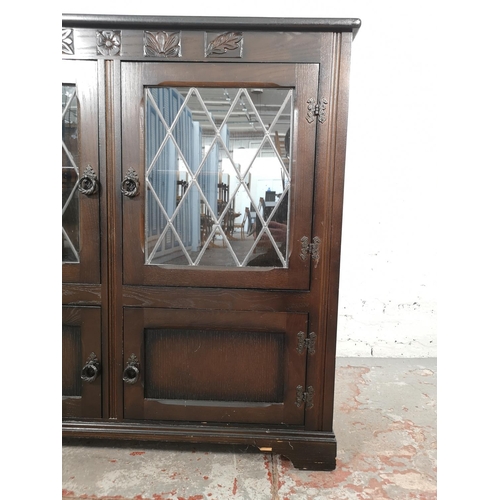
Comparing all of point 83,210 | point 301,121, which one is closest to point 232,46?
point 301,121

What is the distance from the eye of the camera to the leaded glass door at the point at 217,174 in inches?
59.6

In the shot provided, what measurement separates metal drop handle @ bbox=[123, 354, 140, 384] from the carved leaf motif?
1.24 meters

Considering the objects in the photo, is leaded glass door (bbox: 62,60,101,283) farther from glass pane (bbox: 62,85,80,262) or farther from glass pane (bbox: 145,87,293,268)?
glass pane (bbox: 145,87,293,268)

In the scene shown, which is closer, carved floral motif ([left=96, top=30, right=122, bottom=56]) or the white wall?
carved floral motif ([left=96, top=30, right=122, bottom=56])

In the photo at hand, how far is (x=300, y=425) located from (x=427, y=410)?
33.8 inches

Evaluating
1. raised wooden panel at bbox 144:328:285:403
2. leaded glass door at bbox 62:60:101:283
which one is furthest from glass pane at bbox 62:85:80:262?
raised wooden panel at bbox 144:328:285:403

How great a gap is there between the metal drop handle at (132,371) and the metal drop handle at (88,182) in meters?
0.68

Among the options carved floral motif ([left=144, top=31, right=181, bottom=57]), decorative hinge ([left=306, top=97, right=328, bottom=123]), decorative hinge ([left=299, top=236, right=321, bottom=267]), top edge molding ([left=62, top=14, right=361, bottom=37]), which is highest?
top edge molding ([left=62, top=14, right=361, bottom=37])

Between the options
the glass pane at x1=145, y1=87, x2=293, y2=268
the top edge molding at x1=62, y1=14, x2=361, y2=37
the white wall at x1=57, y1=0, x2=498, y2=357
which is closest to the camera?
the top edge molding at x1=62, y1=14, x2=361, y2=37

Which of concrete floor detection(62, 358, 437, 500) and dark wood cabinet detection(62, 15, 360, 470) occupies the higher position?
dark wood cabinet detection(62, 15, 360, 470)

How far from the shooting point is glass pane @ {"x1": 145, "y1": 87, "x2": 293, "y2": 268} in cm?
154

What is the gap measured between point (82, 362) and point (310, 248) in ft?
3.42

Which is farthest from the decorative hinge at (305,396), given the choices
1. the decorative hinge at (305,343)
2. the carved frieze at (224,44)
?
the carved frieze at (224,44)

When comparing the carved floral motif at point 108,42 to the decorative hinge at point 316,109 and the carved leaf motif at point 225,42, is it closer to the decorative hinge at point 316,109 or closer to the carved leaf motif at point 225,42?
the carved leaf motif at point 225,42
